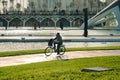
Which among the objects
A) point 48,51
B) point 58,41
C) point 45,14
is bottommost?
point 48,51

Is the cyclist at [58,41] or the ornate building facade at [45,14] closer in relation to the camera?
the cyclist at [58,41]

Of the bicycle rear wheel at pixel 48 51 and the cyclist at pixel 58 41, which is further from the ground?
the cyclist at pixel 58 41

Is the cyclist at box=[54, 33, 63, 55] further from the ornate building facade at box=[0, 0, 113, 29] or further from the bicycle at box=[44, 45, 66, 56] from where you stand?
the ornate building facade at box=[0, 0, 113, 29]

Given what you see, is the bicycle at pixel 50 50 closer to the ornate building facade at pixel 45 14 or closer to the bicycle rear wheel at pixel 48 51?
the bicycle rear wheel at pixel 48 51

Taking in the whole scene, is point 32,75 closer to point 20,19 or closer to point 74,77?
point 74,77

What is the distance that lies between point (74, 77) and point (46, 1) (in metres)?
185

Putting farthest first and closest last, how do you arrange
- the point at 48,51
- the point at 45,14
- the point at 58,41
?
the point at 45,14
the point at 58,41
the point at 48,51

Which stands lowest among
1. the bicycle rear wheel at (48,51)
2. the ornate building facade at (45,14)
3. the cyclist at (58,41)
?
the bicycle rear wheel at (48,51)

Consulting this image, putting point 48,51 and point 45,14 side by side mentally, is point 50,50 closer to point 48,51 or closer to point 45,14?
point 48,51

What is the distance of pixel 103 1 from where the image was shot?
603 feet

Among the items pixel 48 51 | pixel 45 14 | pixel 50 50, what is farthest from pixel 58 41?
Result: pixel 45 14

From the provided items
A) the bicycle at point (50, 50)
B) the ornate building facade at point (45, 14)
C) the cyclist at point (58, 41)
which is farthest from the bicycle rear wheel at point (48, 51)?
the ornate building facade at point (45, 14)

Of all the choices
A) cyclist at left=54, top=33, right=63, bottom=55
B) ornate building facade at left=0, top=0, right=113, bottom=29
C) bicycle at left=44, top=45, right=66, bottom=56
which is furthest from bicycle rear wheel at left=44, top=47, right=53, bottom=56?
ornate building facade at left=0, top=0, right=113, bottom=29

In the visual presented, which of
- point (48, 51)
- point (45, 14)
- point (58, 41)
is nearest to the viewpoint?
point (48, 51)
